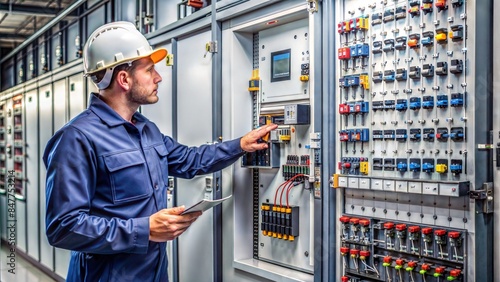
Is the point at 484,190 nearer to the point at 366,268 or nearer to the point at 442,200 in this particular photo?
the point at 442,200

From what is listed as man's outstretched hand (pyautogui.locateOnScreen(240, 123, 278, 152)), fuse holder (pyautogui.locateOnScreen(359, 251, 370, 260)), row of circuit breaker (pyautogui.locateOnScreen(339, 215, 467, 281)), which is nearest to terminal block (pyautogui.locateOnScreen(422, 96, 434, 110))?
row of circuit breaker (pyautogui.locateOnScreen(339, 215, 467, 281))

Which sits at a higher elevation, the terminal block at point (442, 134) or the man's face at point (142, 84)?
the man's face at point (142, 84)

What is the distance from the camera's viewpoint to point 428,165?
6.96ft

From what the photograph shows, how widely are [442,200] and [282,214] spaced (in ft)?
3.53

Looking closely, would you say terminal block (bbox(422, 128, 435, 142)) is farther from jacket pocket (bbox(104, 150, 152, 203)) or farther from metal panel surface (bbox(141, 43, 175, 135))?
metal panel surface (bbox(141, 43, 175, 135))

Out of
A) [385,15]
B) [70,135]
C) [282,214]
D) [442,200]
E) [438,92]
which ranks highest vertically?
[385,15]

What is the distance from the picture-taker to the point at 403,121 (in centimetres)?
226

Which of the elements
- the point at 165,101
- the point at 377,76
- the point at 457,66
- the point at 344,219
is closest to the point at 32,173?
the point at 165,101

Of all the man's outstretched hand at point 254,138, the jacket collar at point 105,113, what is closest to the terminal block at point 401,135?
the man's outstretched hand at point 254,138

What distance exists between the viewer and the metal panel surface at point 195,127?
11.2 ft

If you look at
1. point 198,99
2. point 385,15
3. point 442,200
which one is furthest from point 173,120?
point 442,200

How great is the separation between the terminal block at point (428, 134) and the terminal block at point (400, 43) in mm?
396

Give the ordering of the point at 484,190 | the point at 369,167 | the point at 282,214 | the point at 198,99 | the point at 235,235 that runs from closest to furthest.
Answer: the point at 484,190 < the point at 369,167 < the point at 282,214 < the point at 235,235 < the point at 198,99

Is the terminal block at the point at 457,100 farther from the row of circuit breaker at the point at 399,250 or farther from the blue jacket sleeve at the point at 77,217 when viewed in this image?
the blue jacket sleeve at the point at 77,217
